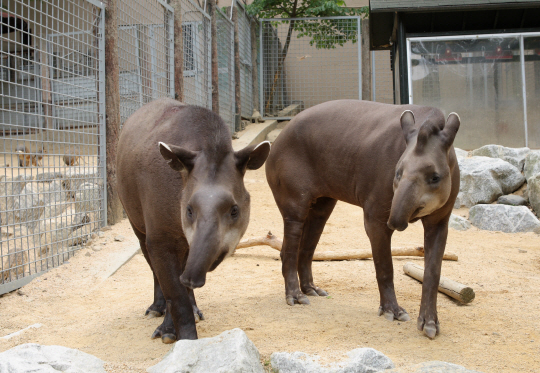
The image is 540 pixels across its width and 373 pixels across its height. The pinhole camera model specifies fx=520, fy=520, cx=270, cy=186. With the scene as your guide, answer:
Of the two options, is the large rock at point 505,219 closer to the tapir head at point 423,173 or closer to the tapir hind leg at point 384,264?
the tapir hind leg at point 384,264

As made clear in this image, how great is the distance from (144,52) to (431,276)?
18.6 feet

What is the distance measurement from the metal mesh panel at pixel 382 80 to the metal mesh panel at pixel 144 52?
7.34m

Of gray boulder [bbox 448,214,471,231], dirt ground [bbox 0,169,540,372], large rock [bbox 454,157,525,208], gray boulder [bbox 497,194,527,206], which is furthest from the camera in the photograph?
large rock [bbox 454,157,525,208]

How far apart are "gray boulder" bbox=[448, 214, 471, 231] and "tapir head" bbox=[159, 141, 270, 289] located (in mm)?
5276

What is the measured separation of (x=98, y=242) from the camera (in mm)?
6148

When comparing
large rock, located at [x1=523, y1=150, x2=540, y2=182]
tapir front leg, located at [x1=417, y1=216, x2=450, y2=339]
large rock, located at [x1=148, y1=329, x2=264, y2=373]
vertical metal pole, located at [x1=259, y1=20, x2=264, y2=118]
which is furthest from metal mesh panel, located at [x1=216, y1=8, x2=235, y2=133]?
large rock, located at [x1=148, y1=329, x2=264, y2=373]

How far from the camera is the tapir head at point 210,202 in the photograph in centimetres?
255

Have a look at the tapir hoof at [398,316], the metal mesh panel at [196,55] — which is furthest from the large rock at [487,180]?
the metal mesh panel at [196,55]

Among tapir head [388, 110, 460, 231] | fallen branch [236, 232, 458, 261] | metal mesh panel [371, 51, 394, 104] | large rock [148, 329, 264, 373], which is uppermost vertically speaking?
metal mesh panel [371, 51, 394, 104]

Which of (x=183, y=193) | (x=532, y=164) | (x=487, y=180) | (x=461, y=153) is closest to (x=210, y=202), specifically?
(x=183, y=193)

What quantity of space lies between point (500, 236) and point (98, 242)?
5.34m

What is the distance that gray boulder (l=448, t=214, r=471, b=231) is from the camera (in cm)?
759

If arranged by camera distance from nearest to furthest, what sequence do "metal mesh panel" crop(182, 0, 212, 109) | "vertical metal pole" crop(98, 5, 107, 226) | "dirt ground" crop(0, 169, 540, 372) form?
"dirt ground" crop(0, 169, 540, 372)
"vertical metal pole" crop(98, 5, 107, 226)
"metal mesh panel" crop(182, 0, 212, 109)

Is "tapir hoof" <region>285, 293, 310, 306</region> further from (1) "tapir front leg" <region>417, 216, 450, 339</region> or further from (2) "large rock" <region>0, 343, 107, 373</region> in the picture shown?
(2) "large rock" <region>0, 343, 107, 373</region>
